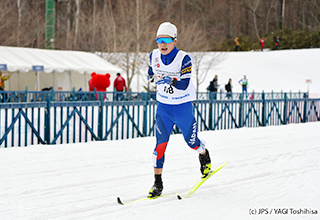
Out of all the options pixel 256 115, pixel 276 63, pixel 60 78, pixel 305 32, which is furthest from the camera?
pixel 305 32

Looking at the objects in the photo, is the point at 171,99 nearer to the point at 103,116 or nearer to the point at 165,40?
the point at 165,40

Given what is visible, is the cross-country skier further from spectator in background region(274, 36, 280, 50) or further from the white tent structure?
spectator in background region(274, 36, 280, 50)

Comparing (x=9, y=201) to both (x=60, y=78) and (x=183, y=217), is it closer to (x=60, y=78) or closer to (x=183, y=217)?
(x=183, y=217)

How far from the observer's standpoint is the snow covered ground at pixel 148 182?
14.5 ft

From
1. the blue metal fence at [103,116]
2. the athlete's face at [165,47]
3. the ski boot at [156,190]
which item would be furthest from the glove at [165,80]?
the blue metal fence at [103,116]

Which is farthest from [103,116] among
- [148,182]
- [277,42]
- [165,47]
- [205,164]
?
[277,42]

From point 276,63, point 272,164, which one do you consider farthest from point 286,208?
point 276,63

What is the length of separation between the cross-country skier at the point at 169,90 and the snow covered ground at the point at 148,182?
63cm

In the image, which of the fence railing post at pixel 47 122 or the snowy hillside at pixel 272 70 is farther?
the snowy hillside at pixel 272 70

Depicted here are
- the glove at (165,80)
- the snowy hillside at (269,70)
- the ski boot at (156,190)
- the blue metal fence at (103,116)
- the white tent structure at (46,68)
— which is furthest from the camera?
the snowy hillside at (269,70)

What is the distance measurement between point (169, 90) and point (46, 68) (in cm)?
1864

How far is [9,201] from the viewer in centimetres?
475

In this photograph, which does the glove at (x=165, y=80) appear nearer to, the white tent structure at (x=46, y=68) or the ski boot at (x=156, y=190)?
the ski boot at (x=156, y=190)

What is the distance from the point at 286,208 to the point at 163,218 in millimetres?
1372
